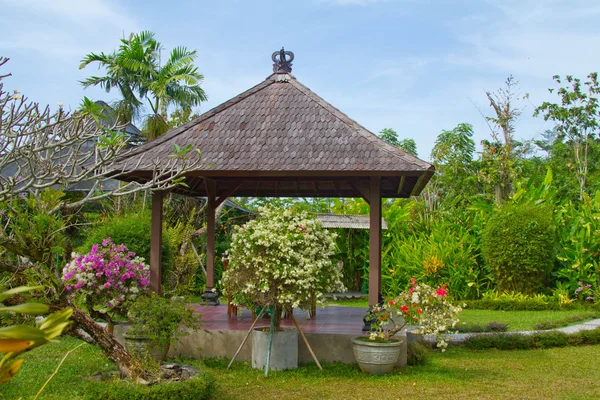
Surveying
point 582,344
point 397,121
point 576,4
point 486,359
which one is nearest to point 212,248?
point 486,359

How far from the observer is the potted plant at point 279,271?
21.4 feet

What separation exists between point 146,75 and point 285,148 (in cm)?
1319

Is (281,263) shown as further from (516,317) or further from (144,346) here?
(516,317)

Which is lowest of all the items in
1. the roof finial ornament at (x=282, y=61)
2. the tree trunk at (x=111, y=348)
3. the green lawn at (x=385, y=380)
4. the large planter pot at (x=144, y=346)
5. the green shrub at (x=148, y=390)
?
the green lawn at (x=385, y=380)

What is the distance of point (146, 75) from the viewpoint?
63.7 ft

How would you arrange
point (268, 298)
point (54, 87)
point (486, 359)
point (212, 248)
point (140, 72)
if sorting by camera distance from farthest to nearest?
point (140, 72) → point (212, 248) → point (486, 359) → point (54, 87) → point (268, 298)

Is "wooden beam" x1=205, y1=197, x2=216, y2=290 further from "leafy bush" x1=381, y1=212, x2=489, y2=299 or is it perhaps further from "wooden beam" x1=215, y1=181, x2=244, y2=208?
"leafy bush" x1=381, y1=212, x2=489, y2=299

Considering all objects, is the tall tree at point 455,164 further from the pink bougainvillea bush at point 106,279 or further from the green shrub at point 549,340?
the pink bougainvillea bush at point 106,279

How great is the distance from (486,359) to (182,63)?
48.9 ft

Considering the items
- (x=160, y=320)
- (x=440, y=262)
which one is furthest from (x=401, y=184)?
(x=440, y=262)

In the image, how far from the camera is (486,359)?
7922mm

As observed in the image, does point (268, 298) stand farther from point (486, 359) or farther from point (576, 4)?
point (576, 4)

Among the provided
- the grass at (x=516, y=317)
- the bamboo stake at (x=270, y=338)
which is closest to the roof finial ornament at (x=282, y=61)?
the bamboo stake at (x=270, y=338)

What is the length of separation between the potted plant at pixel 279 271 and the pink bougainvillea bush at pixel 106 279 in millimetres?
1299
